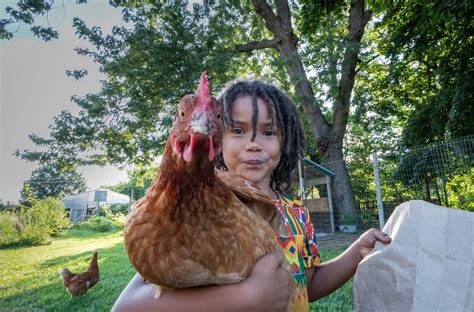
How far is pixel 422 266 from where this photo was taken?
1053 millimetres

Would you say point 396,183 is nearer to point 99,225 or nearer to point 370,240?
point 370,240

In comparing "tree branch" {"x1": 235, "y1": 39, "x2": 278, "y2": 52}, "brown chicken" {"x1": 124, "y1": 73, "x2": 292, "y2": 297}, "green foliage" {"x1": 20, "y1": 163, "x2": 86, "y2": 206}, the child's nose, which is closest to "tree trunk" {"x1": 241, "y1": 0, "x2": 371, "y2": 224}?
"tree branch" {"x1": 235, "y1": 39, "x2": 278, "y2": 52}

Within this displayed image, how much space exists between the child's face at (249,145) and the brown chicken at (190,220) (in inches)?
22.4

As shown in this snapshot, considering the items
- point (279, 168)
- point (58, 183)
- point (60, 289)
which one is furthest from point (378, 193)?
point (58, 183)

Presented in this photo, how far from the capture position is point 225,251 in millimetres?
890

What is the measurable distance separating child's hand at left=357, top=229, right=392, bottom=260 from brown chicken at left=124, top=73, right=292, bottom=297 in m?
0.58

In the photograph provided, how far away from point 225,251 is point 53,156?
11.3 meters

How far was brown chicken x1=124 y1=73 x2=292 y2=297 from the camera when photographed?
2.75 ft

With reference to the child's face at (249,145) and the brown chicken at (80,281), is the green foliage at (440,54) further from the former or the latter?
the brown chicken at (80,281)

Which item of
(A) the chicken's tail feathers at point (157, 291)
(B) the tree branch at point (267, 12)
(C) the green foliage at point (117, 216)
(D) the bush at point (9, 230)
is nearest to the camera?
(A) the chicken's tail feathers at point (157, 291)

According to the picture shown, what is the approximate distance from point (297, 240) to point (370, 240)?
33 centimetres

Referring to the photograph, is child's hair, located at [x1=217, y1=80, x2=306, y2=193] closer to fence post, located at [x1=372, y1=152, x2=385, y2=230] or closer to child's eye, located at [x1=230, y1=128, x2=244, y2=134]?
child's eye, located at [x1=230, y1=128, x2=244, y2=134]

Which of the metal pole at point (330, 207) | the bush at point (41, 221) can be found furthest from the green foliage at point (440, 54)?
the bush at point (41, 221)

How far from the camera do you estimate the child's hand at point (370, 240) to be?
1216mm
